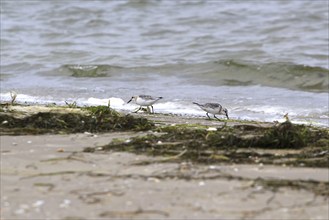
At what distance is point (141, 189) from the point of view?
4.57 meters

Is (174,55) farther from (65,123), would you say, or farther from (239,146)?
(239,146)

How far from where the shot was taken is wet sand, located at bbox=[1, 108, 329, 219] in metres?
4.26

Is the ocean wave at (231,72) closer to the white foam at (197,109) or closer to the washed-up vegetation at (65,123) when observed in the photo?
the white foam at (197,109)

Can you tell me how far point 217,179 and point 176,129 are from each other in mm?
1684

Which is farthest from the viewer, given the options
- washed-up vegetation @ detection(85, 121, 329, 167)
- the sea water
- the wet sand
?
the sea water

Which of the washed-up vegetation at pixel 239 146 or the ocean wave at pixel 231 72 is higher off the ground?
the washed-up vegetation at pixel 239 146

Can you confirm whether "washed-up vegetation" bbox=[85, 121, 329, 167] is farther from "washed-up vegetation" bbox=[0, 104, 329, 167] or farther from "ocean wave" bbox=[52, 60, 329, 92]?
"ocean wave" bbox=[52, 60, 329, 92]

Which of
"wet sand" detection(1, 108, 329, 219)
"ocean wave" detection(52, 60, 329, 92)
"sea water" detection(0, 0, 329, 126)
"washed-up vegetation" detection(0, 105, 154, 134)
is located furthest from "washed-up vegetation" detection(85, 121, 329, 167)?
"ocean wave" detection(52, 60, 329, 92)

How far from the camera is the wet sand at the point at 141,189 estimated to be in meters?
4.26

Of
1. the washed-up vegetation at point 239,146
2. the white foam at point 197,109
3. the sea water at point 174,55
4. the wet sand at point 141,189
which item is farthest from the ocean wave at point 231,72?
the wet sand at point 141,189

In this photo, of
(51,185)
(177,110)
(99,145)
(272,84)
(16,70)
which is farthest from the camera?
(16,70)

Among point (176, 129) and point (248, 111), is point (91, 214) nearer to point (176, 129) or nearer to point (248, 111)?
point (176, 129)

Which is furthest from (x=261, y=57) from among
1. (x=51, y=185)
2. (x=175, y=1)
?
(x=51, y=185)

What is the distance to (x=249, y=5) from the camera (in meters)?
22.9
